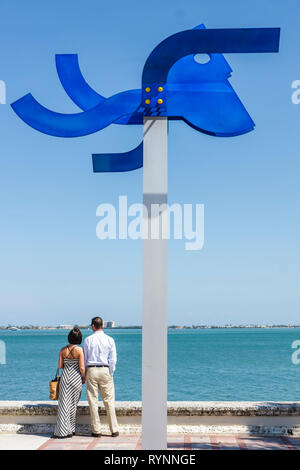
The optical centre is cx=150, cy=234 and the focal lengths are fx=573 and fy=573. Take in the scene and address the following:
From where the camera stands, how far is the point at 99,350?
19.7ft

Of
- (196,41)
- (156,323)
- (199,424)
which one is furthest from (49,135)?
(199,424)

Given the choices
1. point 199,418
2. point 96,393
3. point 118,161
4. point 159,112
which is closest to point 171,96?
point 159,112

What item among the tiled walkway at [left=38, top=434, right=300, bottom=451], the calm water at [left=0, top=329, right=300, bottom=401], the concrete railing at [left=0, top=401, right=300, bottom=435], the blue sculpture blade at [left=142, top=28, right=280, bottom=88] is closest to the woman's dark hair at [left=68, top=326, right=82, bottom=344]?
the concrete railing at [left=0, top=401, right=300, bottom=435]

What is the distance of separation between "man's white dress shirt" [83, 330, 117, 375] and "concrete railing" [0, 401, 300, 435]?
505 mm

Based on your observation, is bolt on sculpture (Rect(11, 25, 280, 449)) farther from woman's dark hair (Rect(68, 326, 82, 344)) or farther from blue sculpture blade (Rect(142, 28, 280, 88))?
woman's dark hair (Rect(68, 326, 82, 344))

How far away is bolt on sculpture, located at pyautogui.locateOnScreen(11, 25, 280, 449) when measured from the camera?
3.31 m

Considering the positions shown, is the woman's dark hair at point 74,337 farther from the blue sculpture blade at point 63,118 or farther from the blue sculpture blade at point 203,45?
the blue sculpture blade at point 203,45

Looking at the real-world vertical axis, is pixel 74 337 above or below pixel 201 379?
above

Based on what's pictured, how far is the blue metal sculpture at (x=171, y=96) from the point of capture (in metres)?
3.36

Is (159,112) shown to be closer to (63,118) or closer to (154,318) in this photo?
(63,118)

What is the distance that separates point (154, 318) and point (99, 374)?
9.60 ft

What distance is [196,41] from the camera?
3.38m

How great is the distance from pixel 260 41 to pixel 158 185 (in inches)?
40.1
